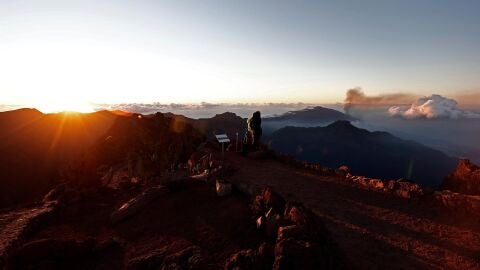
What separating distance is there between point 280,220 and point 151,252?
635 cm

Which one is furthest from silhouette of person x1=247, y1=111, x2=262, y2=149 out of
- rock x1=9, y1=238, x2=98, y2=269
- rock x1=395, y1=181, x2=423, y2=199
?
rock x1=9, y1=238, x2=98, y2=269

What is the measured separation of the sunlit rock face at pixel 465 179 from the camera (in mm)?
23578

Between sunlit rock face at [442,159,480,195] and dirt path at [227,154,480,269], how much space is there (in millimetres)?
7015

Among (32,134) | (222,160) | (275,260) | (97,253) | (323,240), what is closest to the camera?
(275,260)

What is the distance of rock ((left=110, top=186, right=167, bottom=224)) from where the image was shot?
1980 cm

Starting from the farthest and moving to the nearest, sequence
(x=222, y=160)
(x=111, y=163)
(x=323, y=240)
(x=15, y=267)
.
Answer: (x=111, y=163), (x=222, y=160), (x=15, y=267), (x=323, y=240)

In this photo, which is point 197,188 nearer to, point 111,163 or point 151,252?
point 151,252

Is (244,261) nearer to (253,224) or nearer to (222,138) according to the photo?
(253,224)

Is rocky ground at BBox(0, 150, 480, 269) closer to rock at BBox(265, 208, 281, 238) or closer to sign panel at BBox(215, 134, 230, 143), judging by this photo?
rock at BBox(265, 208, 281, 238)

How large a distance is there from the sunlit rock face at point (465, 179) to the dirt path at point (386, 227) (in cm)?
701

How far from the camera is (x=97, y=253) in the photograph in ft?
51.3

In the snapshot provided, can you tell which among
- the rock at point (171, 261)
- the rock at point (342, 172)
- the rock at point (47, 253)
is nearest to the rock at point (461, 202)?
the rock at point (342, 172)

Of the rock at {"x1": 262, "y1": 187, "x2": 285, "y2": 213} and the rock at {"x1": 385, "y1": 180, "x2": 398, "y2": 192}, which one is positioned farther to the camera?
the rock at {"x1": 385, "y1": 180, "x2": 398, "y2": 192}

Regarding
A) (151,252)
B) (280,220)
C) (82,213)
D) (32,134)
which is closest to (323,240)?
(280,220)
